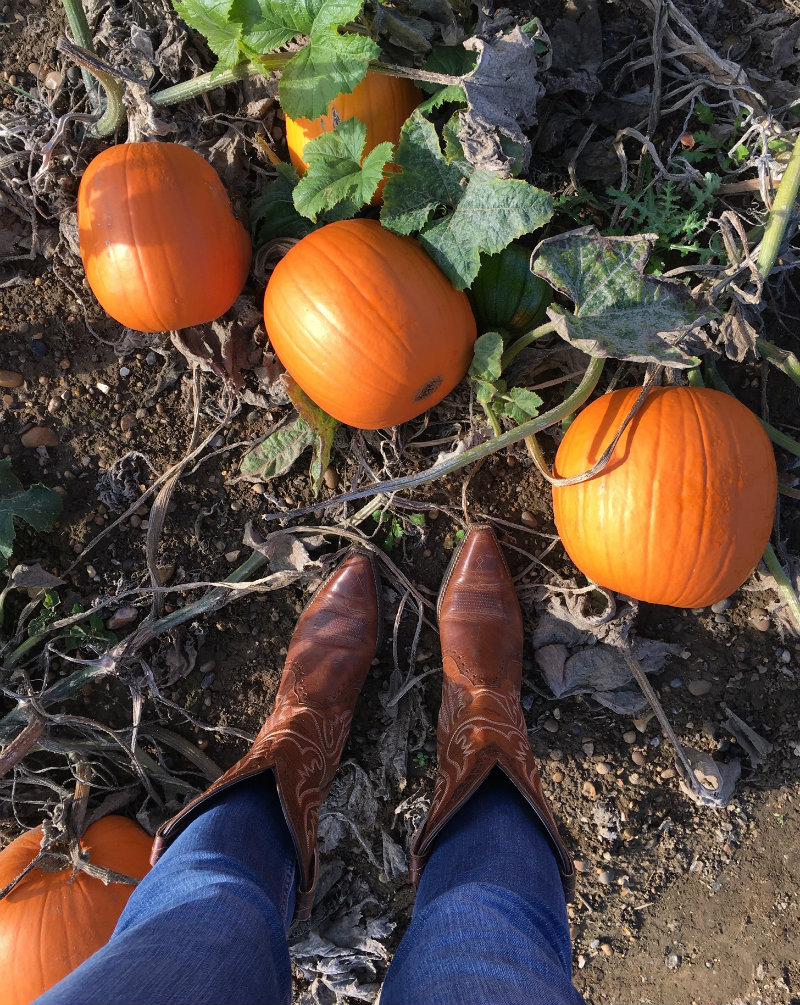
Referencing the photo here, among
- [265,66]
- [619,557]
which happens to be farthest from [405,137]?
[619,557]

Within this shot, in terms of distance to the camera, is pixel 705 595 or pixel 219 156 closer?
pixel 705 595

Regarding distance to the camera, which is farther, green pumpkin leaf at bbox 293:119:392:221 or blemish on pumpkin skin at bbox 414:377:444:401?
blemish on pumpkin skin at bbox 414:377:444:401

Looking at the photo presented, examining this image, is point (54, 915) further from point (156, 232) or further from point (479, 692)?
point (156, 232)

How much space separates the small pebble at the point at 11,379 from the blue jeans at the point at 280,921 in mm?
1708

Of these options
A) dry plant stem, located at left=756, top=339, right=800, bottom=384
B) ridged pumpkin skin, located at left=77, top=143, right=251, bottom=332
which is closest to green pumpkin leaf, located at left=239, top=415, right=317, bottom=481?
ridged pumpkin skin, located at left=77, top=143, right=251, bottom=332

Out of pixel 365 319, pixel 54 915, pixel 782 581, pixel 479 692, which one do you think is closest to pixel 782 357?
pixel 782 581

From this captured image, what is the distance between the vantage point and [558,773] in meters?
2.62

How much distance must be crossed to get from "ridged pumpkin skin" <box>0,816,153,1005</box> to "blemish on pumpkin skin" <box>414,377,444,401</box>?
1.88 metres

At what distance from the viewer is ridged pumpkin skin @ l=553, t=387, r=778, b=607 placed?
1.93 meters

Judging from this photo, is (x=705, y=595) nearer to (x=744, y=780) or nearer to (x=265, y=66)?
(x=744, y=780)

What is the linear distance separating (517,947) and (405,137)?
84.5 inches

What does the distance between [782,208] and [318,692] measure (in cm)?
215

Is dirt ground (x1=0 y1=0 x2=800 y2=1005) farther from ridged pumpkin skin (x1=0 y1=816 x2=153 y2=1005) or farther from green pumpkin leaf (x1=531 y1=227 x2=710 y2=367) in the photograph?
green pumpkin leaf (x1=531 y1=227 x2=710 y2=367)

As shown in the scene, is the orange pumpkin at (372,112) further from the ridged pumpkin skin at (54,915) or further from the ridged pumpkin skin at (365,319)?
the ridged pumpkin skin at (54,915)
